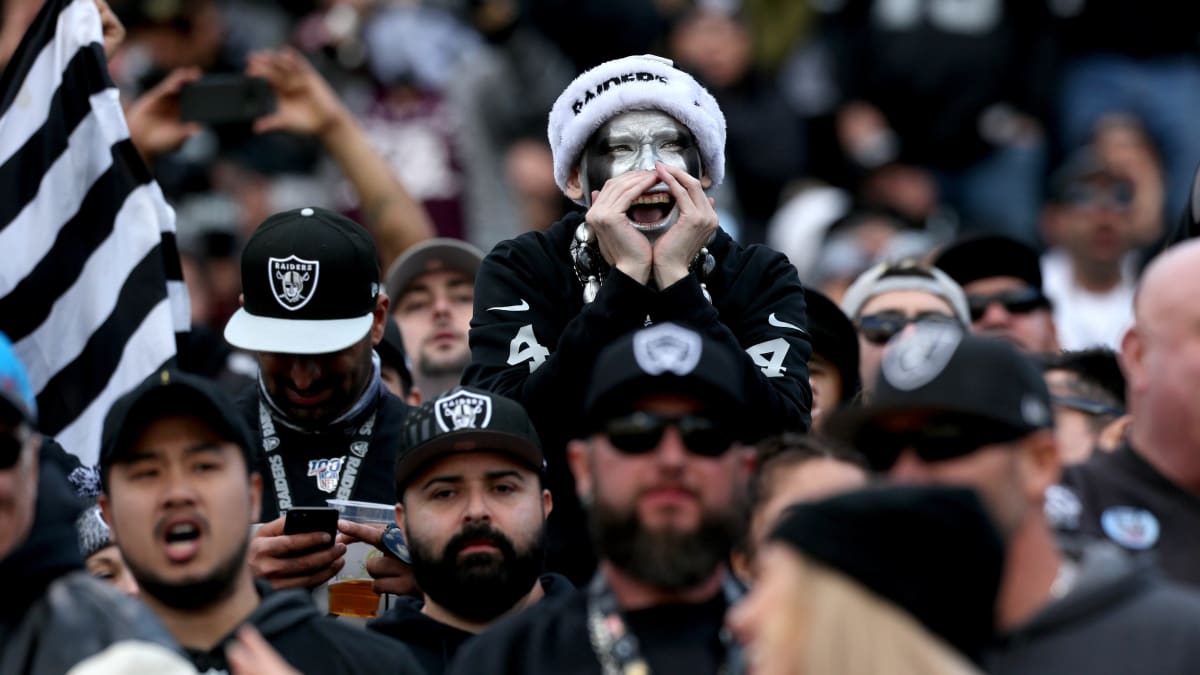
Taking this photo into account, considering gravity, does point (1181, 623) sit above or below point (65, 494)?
below

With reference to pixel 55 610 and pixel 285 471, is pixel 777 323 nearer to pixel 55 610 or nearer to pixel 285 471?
pixel 285 471

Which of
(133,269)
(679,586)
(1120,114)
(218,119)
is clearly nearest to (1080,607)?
(679,586)

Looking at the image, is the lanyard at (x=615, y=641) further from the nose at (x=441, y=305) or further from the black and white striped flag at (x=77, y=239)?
the nose at (x=441, y=305)

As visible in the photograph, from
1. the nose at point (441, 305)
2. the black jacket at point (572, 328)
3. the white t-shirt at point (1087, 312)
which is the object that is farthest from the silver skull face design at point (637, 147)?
the white t-shirt at point (1087, 312)

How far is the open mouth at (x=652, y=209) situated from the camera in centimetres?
658

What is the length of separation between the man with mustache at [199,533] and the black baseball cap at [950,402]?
4.76 feet

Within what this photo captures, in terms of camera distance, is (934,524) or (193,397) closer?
(934,524)

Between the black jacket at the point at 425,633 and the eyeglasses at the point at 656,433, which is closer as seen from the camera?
the eyeglasses at the point at 656,433

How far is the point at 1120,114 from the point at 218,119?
279 inches

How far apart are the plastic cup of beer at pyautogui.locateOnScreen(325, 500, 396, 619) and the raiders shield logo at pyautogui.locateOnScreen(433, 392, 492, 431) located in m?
0.62

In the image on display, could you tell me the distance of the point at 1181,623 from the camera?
489 centimetres

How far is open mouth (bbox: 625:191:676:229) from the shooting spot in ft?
21.6

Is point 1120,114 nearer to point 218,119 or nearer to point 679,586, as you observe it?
point 218,119

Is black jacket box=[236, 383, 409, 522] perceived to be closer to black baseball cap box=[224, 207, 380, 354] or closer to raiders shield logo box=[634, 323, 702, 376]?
black baseball cap box=[224, 207, 380, 354]
